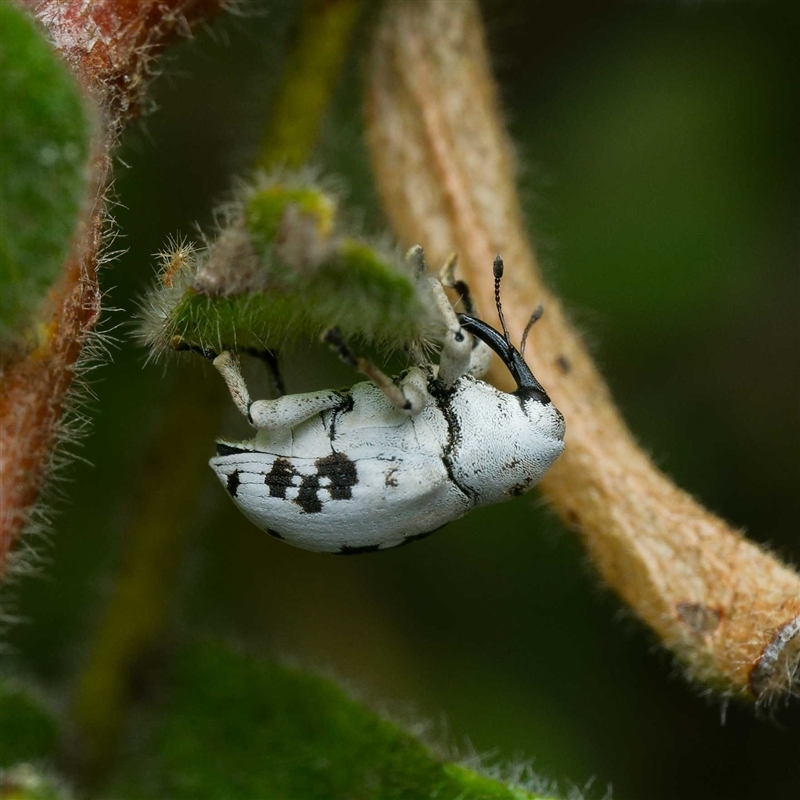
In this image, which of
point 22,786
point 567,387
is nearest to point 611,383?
point 567,387

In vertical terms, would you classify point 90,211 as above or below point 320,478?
above

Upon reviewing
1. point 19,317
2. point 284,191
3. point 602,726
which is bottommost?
point 602,726

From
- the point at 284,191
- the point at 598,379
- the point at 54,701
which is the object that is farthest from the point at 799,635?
the point at 54,701

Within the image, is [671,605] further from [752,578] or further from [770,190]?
[770,190]

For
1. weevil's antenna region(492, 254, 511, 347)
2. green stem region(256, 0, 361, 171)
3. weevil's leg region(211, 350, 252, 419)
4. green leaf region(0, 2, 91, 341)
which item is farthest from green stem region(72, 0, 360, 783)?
green leaf region(0, 2, 91, 341)

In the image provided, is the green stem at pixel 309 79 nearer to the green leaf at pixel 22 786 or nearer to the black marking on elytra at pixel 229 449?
the black marking on elytra at pixel 229 449

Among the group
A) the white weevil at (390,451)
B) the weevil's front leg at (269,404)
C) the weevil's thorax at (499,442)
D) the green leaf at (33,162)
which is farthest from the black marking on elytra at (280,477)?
the green leaf at (33,162)
